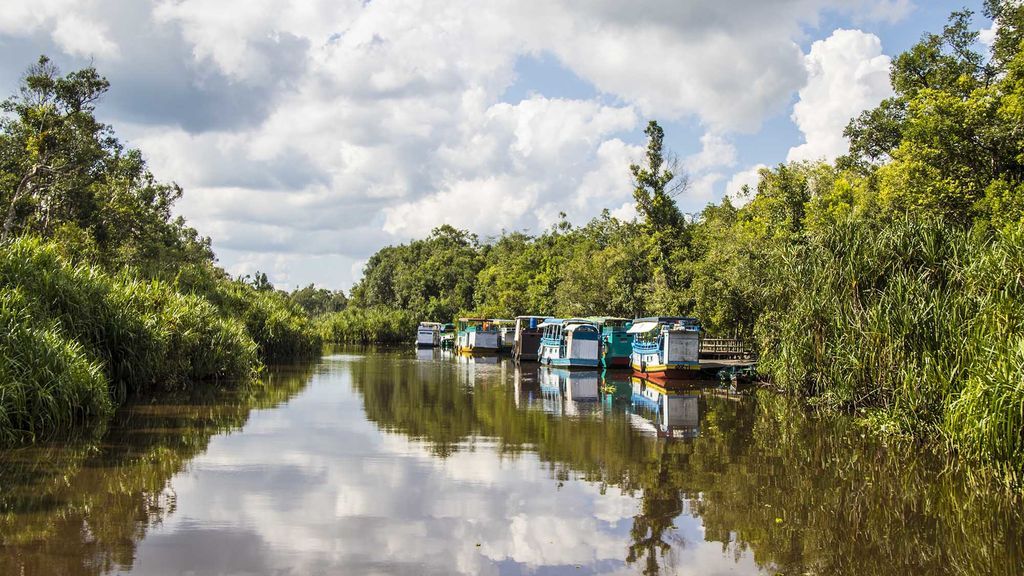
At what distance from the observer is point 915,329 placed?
13703 mm

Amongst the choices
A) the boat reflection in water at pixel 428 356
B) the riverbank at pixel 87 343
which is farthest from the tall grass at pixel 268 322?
the riverbank at pixel 87 343

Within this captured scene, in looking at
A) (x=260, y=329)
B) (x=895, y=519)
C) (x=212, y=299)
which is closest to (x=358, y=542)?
(x=895, y=519)

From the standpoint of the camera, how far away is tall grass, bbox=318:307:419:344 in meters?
74.2

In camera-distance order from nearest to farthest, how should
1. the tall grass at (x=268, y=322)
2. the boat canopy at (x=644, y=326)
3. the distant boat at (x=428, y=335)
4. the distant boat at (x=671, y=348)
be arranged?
the distant boat at (x=671, y=348) < the boat canopy at (x=644, y=326) < the tall grass at (x=268, y=322) < the distant boat at (x=428, y=335)

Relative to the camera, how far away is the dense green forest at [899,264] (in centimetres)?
1124

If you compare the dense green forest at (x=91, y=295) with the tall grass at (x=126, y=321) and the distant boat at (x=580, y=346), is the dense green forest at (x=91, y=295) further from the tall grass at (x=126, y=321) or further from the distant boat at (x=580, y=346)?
the distant boat at (x=580, y=346)

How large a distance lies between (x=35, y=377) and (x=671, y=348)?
19930mm

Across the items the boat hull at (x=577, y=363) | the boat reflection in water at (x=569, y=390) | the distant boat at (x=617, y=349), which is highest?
the distant boat at (x=617, y=349)

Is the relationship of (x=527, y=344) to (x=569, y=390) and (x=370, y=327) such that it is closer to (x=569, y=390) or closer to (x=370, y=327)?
(x=569, y=390)

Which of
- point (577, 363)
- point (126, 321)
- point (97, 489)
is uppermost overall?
point (126, 321)

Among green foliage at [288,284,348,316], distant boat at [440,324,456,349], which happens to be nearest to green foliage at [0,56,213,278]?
distant boat at [440,324,456,349]

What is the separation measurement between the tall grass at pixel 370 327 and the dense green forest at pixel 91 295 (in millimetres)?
27318

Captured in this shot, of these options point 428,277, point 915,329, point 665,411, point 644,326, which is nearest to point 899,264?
point 915,329

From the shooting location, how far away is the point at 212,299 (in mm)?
33062
